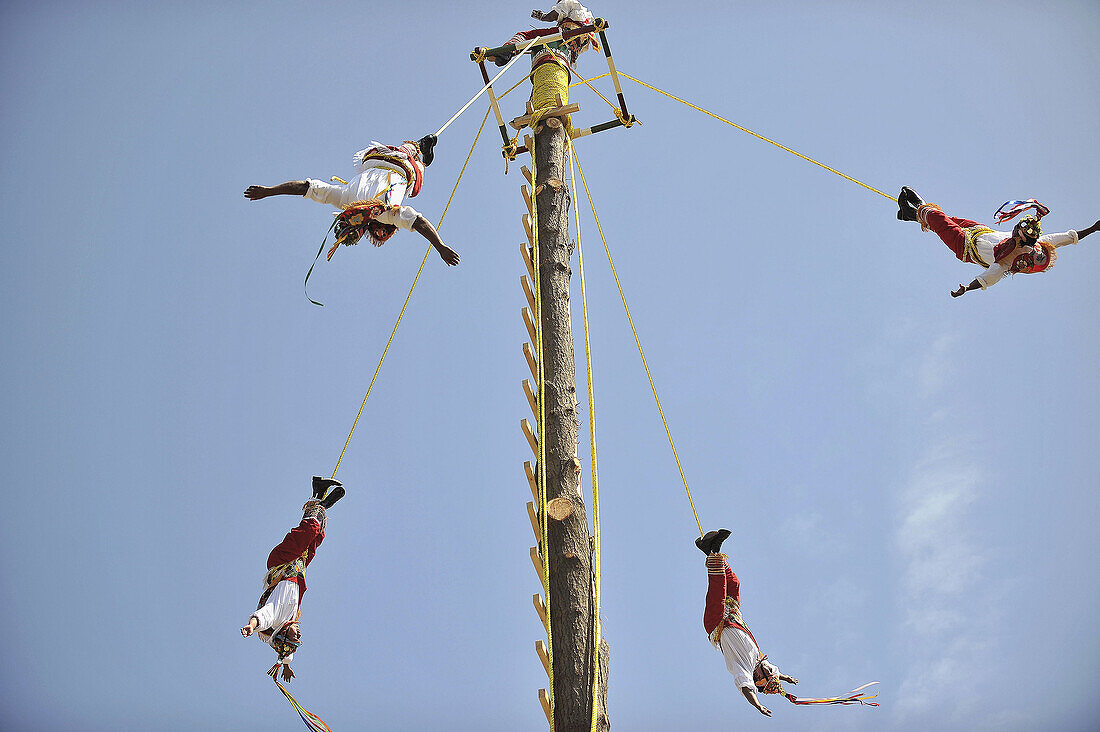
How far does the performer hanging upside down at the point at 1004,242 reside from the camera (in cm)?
455

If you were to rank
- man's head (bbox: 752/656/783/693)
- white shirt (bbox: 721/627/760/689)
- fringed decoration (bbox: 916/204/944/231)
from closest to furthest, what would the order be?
man's head (bbox: 752/656/783/693) < white shirt (bbox: 721/627/760/689) < fringed decoration (bbox: 916/204/944/231)

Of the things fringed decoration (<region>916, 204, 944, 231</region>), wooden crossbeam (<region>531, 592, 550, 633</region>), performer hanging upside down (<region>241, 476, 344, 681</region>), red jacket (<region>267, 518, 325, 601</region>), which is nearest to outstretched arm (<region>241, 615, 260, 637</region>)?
performer hanging upside down (<region>241, 476, 344, 681</region>)

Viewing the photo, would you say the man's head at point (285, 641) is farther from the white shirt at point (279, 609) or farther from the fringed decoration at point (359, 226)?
the fringed decoration at point (359, 226)

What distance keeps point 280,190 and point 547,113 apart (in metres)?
2.22

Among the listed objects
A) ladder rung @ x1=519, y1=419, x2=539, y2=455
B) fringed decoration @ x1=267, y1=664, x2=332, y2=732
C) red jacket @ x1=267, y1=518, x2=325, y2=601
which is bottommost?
fringed decoration @ x1=267, y1=664, x2=332, y2=732

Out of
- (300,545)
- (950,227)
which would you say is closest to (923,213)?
(950,227)

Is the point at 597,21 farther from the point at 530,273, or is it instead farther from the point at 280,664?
the point at 280,664

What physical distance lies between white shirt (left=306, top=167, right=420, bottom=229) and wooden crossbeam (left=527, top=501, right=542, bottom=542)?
1791mm

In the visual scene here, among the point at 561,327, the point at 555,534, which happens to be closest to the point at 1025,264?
the point at 561,327

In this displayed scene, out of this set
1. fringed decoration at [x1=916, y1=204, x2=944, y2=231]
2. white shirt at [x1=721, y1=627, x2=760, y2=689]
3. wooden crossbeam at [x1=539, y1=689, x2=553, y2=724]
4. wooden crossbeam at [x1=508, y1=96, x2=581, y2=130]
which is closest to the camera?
wooden crossbeam at [x1=539, y1=689, x2=553, y2=724]

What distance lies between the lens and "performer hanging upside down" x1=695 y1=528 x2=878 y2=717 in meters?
4.24

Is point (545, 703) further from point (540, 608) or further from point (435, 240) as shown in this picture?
point (435, 240)

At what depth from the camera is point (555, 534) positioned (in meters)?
4.34

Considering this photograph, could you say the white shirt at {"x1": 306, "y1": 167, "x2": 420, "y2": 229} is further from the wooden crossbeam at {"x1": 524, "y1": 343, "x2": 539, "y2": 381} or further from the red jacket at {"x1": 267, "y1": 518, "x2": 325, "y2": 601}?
the red jacket at {"x1": 267, "y1": 518, "x2": 325, "y2": 601}
